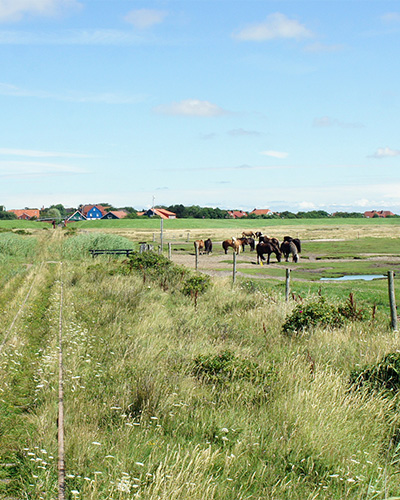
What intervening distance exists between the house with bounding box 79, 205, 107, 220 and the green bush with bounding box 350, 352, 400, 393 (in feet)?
570

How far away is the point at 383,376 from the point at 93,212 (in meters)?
177

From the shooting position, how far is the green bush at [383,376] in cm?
707

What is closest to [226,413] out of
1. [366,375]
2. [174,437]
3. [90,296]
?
[174,437]

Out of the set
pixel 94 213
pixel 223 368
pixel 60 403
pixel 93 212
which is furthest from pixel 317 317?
pixel 93 212

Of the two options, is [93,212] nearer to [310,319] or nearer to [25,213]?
[25,213]

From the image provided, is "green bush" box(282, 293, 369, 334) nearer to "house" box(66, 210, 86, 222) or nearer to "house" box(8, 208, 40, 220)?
"house" box(66, 210, 86, 222)

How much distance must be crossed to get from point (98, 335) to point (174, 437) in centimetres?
552

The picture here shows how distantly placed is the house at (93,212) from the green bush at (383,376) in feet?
570

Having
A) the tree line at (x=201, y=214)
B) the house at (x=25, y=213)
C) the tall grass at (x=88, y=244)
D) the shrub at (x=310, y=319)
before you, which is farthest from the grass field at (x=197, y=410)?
the house at (x=25, y=213)

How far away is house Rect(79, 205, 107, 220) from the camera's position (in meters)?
179

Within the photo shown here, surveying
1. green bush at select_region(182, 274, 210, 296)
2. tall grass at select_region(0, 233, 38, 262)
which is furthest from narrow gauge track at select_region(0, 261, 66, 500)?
tall grass at select_region(0, 233, 38, 262)

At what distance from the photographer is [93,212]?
589ft

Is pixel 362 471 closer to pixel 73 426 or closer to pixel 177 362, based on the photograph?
pixel 73 426

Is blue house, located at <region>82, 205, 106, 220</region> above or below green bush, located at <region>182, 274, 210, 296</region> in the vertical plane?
above
